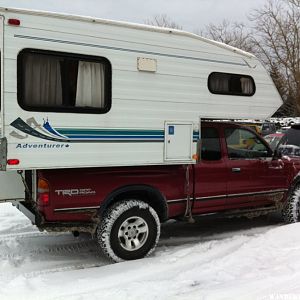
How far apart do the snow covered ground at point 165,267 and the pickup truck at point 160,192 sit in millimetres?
413

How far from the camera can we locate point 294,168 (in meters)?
7.39

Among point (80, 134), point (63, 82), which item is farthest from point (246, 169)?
point (63, 82)

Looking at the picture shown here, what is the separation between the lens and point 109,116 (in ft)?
17.3

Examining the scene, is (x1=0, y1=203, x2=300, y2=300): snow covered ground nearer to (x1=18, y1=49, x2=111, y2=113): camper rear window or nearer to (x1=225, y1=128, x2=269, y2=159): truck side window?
(x1=225, y1=128, x2=269, y2=159): truck side window

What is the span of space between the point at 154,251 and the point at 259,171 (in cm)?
208

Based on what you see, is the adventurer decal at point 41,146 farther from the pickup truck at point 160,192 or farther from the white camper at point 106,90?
the pickup truck at point 160,192

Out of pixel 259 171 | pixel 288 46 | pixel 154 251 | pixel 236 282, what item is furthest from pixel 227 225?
pixel 288 46

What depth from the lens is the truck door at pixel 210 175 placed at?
6.28 m

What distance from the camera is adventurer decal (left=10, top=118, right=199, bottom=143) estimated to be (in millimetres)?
4785

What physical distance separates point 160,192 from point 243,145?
1.68 meters

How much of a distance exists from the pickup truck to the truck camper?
0.05 feet

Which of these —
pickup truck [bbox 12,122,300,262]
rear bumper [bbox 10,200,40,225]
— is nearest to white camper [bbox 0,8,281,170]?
pickup truck [bbox 12,122,300,262]

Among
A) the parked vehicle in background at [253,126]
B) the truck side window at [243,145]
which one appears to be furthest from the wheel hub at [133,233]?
the parked vehicle in background at [253,126]

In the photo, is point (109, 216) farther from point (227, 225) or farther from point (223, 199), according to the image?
point (227, 225)
